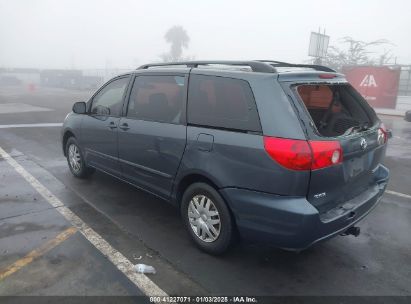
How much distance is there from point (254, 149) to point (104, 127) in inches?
99.6

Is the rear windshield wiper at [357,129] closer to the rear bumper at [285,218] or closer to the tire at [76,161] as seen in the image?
the rear bumper at [285,218]

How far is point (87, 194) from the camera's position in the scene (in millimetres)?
5047

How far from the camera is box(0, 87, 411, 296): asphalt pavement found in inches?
119

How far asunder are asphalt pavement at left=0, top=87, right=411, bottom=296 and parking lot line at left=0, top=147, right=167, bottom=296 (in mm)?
47

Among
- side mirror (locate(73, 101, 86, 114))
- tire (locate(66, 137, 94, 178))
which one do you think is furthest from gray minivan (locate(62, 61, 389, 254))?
tire (locate(66, 137, 94, 178))

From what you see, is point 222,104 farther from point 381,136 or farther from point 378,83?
point 378,83

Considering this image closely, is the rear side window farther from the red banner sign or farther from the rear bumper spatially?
the red banner sign

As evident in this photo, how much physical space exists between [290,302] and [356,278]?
2.47 feet

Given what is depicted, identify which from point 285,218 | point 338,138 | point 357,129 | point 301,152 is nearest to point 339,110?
point 357,129

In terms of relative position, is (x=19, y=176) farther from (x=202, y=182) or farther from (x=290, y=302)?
(x=290, y=302)

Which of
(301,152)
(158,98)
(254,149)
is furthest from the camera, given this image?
(158,98)

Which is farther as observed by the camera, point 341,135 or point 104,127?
point 104,127

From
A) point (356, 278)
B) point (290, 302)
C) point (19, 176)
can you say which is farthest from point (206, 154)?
point (19, 176)

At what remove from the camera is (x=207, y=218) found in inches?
136
